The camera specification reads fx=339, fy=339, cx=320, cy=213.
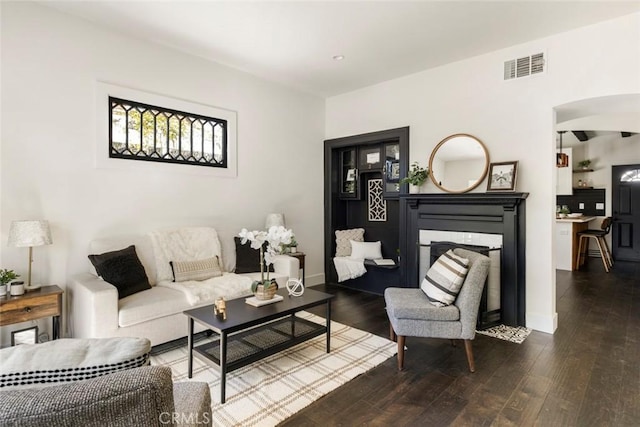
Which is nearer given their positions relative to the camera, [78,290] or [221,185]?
[78,290]

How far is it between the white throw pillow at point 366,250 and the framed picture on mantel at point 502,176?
182cm

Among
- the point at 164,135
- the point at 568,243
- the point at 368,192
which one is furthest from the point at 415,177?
the point at 568,243

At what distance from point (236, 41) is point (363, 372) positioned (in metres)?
3.38

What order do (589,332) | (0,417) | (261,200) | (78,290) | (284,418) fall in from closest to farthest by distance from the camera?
(0,417), (284,418), (78,290), (589,332), (261,200)

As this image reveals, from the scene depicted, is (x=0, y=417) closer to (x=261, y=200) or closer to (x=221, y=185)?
(x=221, y=185)

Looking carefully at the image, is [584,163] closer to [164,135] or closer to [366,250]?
[366,250]

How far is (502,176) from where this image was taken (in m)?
3.64

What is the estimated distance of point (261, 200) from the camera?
4629 millimetres

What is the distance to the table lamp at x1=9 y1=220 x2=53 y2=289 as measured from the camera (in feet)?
8.61

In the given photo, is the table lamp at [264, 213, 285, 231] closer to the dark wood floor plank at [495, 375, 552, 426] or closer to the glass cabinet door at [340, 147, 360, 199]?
the glass cabinet door at [340, 147, 360, 199]

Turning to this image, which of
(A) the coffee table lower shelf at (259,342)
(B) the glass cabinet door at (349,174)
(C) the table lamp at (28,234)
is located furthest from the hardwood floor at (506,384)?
(C) the table lamp at (28,234)

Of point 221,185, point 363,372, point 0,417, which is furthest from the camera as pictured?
point 221,185

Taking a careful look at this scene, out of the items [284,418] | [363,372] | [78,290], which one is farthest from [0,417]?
[78,290]

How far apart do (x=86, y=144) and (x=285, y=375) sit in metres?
2.75
